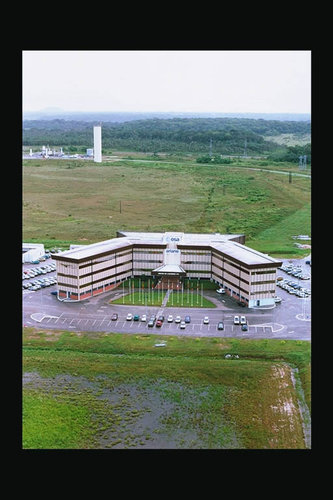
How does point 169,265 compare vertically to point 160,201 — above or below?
below

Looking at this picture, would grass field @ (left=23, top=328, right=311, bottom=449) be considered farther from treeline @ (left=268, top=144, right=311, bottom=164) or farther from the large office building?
treeline @ (left=268, top=144, right=311, bottom=164)

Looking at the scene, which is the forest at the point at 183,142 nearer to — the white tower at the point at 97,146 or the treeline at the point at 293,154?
the treeline at the point at 293,154

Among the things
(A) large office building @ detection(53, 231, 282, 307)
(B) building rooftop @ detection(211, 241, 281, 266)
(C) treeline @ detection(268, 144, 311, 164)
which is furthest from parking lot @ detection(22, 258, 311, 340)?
(C) treeline @ detection(268, 144, 311, 164)

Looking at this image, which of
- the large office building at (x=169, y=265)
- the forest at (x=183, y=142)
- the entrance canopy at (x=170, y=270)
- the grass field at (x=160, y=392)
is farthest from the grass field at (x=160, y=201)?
the grass field at (x=160, y=392)

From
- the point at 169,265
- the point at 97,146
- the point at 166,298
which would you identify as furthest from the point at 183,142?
the point at 166,298

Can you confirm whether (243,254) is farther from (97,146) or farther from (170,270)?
(97,146)
